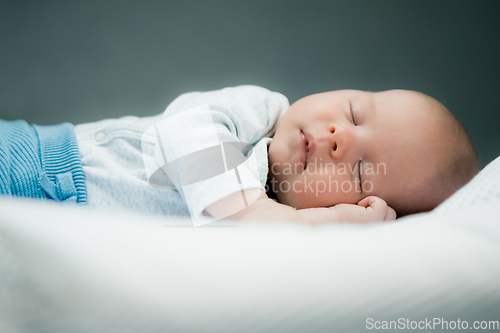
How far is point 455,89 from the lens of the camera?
1.35 m

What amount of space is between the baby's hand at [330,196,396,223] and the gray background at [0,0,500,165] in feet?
2.78

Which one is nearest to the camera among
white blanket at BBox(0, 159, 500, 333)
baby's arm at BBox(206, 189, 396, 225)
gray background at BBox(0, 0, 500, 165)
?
white blanket at BBox(0, 159, 500, 333)

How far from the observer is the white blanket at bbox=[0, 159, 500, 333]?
0.26 m

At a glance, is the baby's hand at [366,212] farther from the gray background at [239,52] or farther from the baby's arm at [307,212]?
the gray background at [239,52]

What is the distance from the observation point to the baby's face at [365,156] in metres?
0.66

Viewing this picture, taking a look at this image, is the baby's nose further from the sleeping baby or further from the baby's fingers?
the baby's fingers

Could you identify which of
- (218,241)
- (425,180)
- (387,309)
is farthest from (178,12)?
(387,309)

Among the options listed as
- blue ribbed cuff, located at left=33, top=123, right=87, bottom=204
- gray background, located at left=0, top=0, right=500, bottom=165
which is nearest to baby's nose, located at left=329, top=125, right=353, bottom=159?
blue ribbed cuff, located at left=33, top=123, right=87, bottom=204

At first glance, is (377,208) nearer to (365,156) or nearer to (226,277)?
(365,156)

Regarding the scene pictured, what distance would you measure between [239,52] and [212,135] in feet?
2.75

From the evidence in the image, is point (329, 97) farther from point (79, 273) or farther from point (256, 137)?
point (79, 273)

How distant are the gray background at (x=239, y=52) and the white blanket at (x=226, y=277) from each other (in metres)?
1.11

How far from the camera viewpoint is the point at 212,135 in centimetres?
65

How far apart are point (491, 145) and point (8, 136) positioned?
1.58 meters
